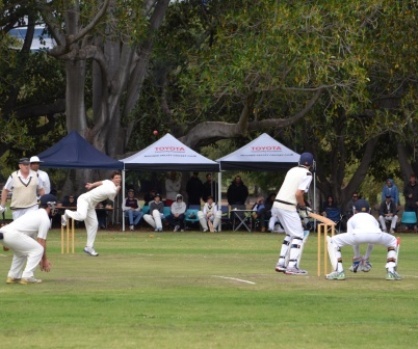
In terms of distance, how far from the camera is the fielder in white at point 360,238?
65.5 feet

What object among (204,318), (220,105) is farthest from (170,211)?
(204,318)

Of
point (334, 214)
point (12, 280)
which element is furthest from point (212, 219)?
point (12, 280)

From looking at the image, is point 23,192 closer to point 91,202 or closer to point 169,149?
point 91,202

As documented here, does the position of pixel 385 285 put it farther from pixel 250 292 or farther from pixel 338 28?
pixel 338 28

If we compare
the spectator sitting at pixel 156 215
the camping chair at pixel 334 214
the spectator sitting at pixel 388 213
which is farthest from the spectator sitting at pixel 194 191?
the spectator sitting at pixel 388 213

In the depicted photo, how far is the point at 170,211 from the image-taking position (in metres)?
42.8

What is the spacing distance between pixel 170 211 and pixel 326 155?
1243cm

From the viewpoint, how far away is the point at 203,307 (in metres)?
16.8

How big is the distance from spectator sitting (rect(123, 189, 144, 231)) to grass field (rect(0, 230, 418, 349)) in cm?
1624

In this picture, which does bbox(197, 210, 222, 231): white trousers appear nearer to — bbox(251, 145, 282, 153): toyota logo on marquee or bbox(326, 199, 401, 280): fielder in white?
bbox(251, 145, 282, 153): toyota logo on marquee

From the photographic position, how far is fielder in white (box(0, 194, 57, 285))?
62.4 ft

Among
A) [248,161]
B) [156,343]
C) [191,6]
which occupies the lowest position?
[156,343]

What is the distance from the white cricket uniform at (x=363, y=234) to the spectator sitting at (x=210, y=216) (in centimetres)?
2154

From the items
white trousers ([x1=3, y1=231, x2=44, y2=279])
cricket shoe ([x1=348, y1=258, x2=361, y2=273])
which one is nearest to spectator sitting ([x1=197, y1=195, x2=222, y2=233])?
cricket shoe ([x1=348, y1=258, x2=361, y2=273])
